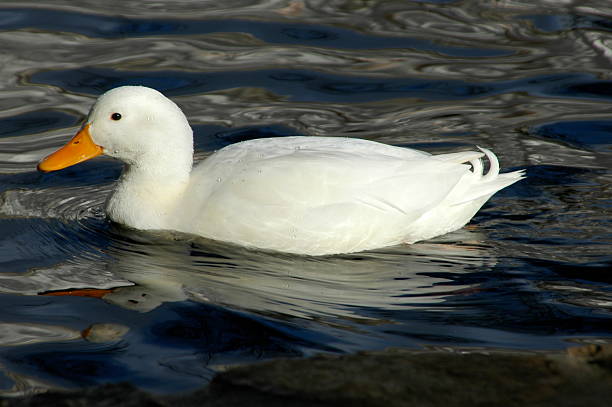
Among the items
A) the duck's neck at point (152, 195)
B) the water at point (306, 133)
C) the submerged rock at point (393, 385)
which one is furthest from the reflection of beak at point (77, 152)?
the submerged rock at point (393, 385)

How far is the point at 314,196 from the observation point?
18.4 feet

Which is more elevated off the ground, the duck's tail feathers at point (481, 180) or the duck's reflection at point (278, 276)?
the duck's tail feathers at point (481, 180)

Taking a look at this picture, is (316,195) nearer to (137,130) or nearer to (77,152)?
(137,130)

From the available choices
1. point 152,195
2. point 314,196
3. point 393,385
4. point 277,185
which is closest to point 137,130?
point 152,195

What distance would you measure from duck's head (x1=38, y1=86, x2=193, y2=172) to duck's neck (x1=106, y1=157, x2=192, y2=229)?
2.0 inches

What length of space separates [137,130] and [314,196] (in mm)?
1262

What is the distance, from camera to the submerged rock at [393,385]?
3650 mm

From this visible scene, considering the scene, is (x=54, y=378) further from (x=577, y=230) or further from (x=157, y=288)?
(x=577, y=230)

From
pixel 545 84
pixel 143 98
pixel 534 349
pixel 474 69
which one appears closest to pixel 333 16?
pixel 474 69

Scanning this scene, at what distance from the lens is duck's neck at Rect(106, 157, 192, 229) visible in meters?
5.98

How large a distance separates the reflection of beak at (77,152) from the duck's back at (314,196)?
0.73 metres

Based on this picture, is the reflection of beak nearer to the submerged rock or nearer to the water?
the water

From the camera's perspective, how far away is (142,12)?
1065cm

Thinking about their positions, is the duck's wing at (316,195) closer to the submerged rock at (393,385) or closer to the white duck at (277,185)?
the white duck at (277,185)
